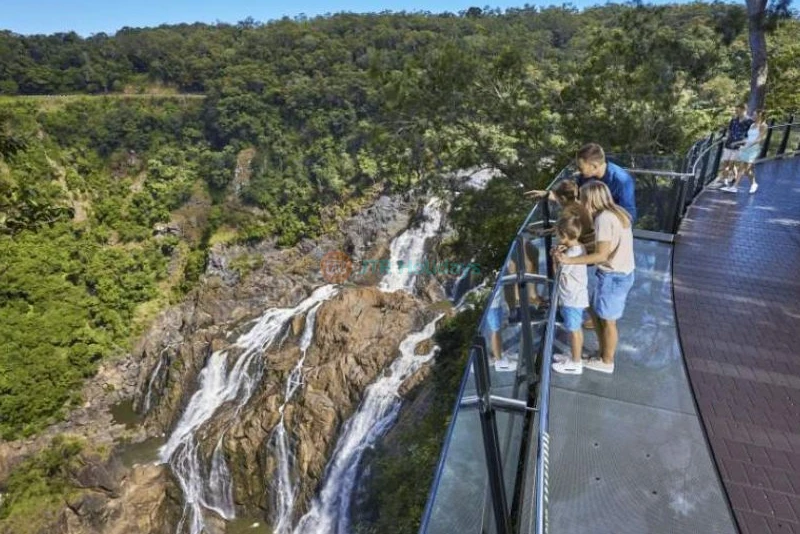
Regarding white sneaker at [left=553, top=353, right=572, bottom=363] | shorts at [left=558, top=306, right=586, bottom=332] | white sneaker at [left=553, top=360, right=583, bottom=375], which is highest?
shorts at [left=558, top=306, right=586, bottom=332]

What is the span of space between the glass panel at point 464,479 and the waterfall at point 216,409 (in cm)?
1742

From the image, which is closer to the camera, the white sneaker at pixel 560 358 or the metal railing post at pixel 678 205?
the white sneaker at pixel 560 358

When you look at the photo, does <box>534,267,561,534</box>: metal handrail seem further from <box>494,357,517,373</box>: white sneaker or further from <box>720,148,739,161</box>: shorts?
<box>720,148,739,161</box>: shorts

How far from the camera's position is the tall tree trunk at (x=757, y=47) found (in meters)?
11.1

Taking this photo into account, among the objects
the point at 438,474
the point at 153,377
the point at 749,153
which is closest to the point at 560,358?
the point at 438,474

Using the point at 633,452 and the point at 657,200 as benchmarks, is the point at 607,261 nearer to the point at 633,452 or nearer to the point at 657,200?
the point at 633,452

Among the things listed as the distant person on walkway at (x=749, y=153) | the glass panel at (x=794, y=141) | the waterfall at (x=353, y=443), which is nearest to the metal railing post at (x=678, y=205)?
the distant person on walkway at (x=749, y=153)

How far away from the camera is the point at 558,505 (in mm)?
2953

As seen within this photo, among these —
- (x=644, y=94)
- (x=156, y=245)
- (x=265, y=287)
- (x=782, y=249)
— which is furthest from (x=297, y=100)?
(x=782, y=249)

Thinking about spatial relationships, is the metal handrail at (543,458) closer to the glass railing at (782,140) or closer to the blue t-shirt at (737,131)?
the blue t-shirt at (737,131)

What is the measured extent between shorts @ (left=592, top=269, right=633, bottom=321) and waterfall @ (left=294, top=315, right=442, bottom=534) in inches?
541

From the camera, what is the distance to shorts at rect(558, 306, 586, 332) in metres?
3.70

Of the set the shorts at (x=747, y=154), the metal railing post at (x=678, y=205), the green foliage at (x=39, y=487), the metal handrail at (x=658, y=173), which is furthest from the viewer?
the green foliage at (x=39, y=487)

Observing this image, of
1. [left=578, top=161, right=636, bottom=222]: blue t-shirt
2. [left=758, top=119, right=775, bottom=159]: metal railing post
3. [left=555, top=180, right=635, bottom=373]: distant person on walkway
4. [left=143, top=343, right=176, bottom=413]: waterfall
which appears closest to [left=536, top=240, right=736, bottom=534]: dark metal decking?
[left=555, top=180, right=635, bottom=373]: distant person on walkway
